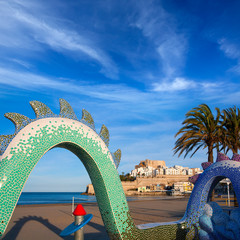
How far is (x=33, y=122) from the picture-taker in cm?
461

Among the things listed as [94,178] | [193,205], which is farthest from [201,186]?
[94,178]

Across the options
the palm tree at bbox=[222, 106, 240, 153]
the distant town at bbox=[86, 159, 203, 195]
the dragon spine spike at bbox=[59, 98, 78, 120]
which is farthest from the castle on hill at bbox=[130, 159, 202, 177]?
the dragon spine spike at bbox=[59, 98, 78, 120]

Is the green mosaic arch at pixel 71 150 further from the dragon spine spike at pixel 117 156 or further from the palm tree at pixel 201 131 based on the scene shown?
the palm tree at pixel 201 131

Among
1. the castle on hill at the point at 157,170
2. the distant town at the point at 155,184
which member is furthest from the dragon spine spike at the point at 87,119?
the castle on hill at the point at 157,170

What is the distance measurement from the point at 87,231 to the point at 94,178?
5.14m

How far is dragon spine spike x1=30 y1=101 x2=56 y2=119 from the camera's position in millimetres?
4688

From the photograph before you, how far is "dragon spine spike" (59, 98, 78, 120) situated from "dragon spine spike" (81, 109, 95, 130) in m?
0.21

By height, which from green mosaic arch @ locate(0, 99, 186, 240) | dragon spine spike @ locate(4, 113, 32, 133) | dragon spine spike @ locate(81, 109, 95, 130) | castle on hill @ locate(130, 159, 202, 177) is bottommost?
green mosaic arch @ locate(0, 99, 186, 240)

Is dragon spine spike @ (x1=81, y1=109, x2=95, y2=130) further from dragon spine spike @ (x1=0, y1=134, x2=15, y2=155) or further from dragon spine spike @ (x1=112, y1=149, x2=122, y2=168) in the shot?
dragon spine spike @ (x1=0, y1=134, x2=15, y2=155)

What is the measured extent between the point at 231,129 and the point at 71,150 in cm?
1567

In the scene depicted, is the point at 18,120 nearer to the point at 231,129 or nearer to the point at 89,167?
the point at 89,167

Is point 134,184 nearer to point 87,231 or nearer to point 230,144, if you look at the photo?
point 230,144

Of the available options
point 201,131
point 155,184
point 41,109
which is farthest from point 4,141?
point 155,184

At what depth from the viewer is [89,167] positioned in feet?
17.4
